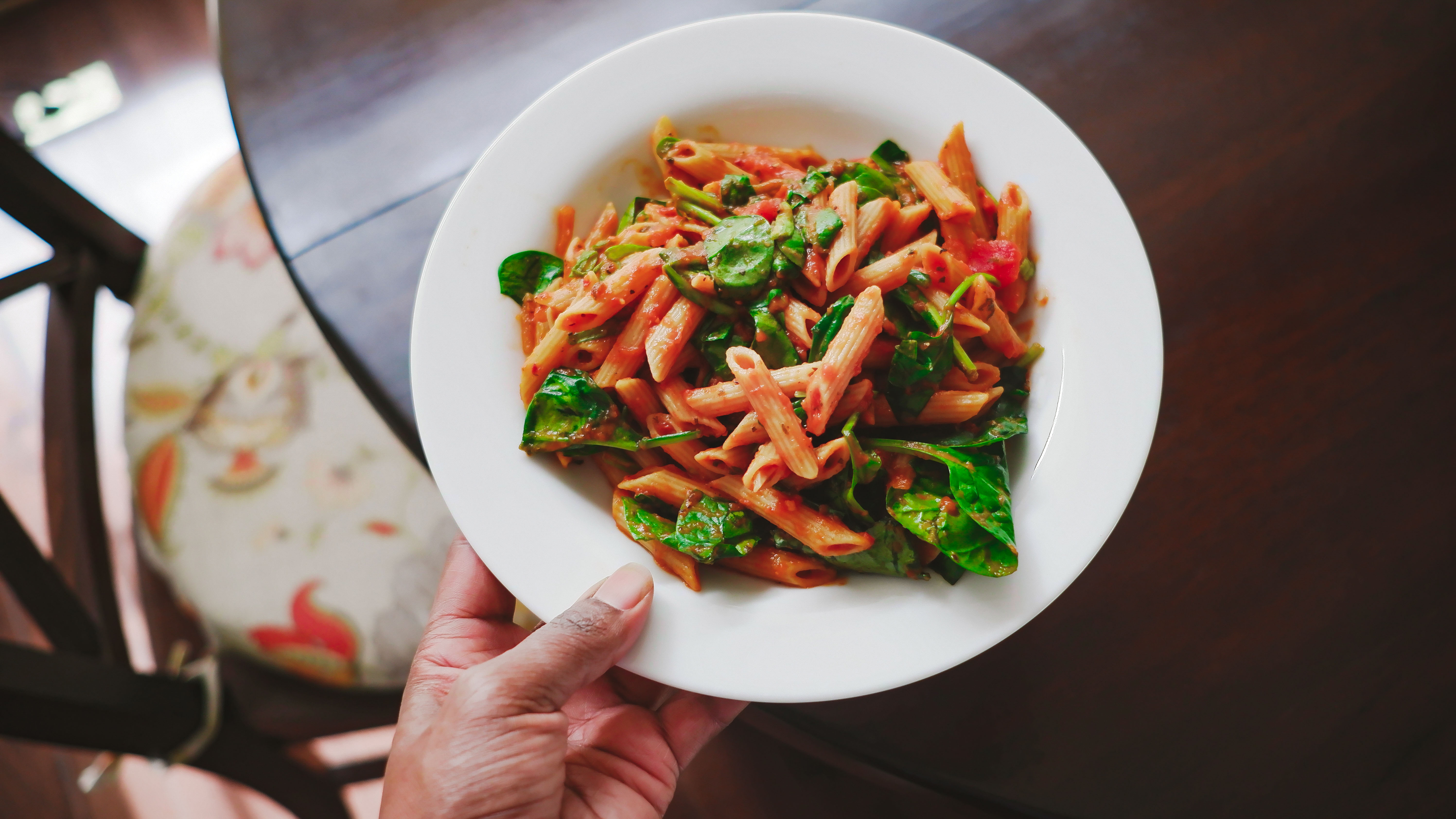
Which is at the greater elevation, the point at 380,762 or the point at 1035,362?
the point at 1035,362

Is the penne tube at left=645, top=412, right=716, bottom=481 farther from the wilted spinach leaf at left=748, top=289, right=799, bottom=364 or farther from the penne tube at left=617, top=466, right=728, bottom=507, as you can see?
the wilted spinach leaf at left=748, top=289, right=799, bottom=364

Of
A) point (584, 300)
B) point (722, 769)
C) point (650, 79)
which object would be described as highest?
point (650, 79)

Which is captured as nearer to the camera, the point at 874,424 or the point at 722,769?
the point at 874,424

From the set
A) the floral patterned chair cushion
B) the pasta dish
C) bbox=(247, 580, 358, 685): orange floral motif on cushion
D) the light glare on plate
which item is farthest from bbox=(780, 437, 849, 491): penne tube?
the light glare on plate

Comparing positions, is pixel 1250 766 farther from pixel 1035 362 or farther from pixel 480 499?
pixel 480 499

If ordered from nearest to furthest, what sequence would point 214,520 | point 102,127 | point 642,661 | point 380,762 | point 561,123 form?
point 642,661 → point 561,123 → point 214,520 → point 380,762 → point 102,127

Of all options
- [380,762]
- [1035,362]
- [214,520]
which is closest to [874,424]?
[1035,362]
